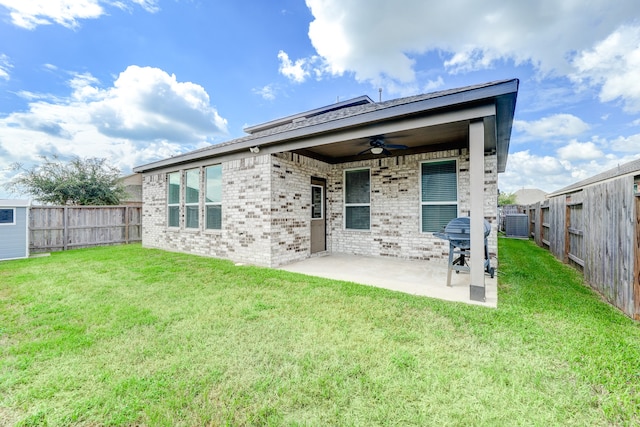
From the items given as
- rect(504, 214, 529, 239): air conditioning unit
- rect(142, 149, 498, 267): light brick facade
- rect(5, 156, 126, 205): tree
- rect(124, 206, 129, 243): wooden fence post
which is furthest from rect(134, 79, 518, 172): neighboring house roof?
rect(5, 156, 126, 205): tree

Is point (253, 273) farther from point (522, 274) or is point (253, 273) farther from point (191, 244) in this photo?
point (522, 274)

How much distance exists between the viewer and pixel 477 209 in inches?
→ 148

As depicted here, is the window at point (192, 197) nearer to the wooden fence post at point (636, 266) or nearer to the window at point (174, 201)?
the window at point (174, 201)

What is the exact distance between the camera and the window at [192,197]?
25.6 feet

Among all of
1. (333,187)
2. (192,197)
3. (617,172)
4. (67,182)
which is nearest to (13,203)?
(192,197)

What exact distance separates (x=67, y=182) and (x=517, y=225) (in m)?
21.7

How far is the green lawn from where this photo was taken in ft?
5.60

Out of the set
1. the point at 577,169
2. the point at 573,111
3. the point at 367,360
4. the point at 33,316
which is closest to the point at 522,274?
the point at 367,360

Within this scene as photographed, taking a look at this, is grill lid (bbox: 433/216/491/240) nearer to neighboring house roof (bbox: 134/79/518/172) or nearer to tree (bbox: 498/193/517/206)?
neighboring house roof (bbox: 134/79/518/172)

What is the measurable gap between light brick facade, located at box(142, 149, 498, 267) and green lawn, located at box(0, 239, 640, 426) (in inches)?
87.9

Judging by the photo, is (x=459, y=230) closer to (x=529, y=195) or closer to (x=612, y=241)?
(x=612, y=241)

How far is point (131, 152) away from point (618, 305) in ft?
67.1

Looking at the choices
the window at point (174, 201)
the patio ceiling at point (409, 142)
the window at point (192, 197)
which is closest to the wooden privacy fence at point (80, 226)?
the window at point (174, 201)

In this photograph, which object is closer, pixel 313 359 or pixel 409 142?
pixel 313 359
